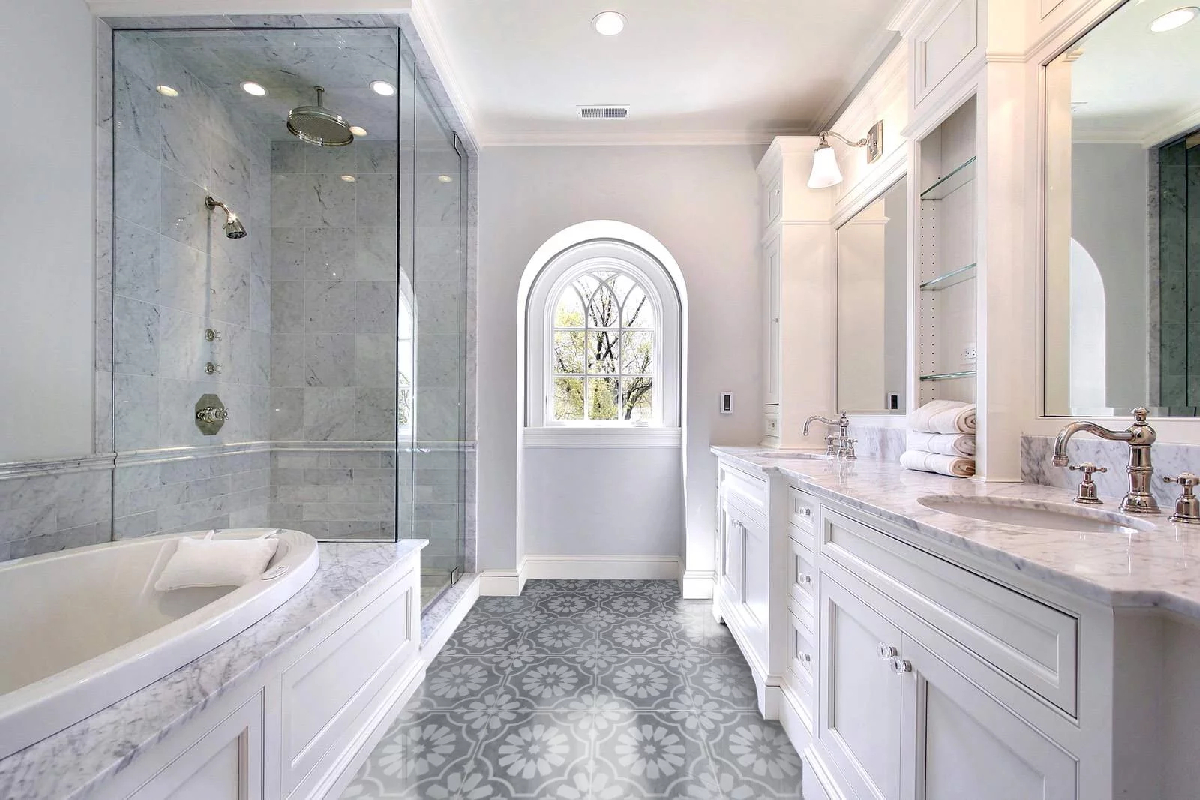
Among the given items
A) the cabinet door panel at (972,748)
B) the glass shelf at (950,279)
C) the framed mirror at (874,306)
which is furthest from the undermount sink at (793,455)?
the cabinet door panel at (972,748)

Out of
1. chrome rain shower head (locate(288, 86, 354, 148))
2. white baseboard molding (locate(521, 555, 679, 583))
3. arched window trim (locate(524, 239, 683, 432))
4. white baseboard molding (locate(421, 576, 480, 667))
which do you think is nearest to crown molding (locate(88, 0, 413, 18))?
chrome rain shower head (locate(288, 86, 354, 148))

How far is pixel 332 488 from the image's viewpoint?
2.61 m

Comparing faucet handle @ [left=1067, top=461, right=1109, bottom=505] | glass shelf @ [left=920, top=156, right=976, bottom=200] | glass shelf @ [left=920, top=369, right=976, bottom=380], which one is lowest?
faucet handle @ [left=1067, top=461, right=1109, bottom=505]

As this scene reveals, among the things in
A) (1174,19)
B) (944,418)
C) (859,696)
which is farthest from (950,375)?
(859,696)

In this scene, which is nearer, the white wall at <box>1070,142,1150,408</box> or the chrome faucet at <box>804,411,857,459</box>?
the white wall at <box>1070,142,1150,408</box>

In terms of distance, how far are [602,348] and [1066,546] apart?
2.86m

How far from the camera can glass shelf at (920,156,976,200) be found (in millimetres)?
1551

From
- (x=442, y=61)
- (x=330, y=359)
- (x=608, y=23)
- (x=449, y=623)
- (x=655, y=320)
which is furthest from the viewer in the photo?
(x=655, y=320)

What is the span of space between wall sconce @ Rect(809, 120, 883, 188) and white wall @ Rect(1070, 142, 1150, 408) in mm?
958

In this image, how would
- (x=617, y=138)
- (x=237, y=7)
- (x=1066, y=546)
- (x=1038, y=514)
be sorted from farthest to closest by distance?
(x=617, y=138)
(x=237, y=7)
(x=1038, y=514)
(x=1066, y=546)

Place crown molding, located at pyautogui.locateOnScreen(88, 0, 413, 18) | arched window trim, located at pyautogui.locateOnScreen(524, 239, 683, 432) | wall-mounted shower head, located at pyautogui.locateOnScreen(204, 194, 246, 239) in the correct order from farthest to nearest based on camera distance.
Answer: arched window trim, located at pyautogui.locateOnScreen(524, 239, 683, 432) → wall-mounted shower head, located at pyautogui.locateOnScreen(204, 194, 246, 239) → crown molding, located at pyautogui.locateOnScreen(88, 0, 413, 18)

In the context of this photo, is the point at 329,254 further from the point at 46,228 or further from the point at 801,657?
the point at 801,657

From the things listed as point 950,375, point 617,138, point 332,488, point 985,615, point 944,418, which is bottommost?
point 332,488

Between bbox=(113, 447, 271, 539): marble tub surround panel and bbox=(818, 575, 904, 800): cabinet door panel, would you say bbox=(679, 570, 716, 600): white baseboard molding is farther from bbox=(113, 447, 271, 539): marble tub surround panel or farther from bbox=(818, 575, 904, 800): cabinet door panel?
bbox=(113, 447, 271, 539): marble tub surround panel
